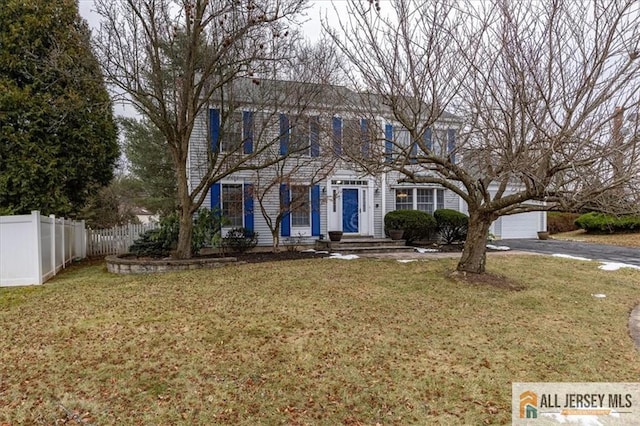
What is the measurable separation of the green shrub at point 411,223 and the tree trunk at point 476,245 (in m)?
5.60

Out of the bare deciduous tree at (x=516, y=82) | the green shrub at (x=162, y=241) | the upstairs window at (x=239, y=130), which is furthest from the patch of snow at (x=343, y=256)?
the green shrub at (x=162, y=241)

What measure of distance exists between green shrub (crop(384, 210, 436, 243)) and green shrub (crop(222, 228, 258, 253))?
4.80 metres

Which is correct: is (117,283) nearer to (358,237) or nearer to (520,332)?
(520,332)

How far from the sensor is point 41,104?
978 cm

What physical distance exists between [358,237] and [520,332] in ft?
28.8

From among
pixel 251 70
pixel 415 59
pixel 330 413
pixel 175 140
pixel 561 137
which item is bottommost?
pixel 330 413

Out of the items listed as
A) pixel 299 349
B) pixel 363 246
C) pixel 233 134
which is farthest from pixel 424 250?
pixel 299 349

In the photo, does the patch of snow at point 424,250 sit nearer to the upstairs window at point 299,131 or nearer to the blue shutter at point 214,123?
the upstairs window at point 299,131

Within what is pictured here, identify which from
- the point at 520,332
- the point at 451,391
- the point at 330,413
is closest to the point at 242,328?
the point at 330,413

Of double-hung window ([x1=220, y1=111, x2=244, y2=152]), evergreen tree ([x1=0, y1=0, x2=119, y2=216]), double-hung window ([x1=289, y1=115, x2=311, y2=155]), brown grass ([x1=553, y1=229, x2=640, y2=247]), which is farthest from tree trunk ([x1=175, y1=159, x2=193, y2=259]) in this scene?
brown grass ([x1=553, y1=229, x2=640, y2=247])

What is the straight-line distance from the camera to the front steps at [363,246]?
469 inches

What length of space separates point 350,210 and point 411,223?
220 centimetres

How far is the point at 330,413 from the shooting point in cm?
308

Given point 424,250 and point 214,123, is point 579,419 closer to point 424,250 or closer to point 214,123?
point 424,250
